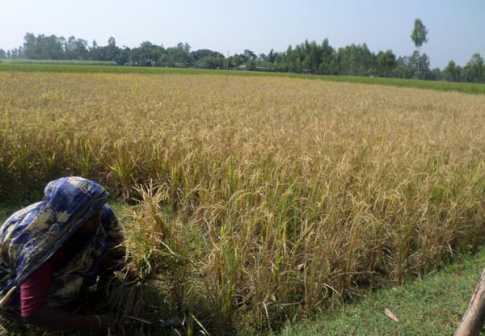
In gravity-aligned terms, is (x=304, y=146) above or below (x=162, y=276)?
above

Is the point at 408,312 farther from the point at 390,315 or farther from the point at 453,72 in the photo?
the point at 453,72

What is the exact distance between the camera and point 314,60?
218 ft

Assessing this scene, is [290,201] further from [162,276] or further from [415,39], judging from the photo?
[415,39]

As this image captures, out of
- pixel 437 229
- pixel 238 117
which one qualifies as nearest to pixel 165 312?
pixel 437 229

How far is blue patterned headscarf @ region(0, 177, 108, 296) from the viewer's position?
1.90 m

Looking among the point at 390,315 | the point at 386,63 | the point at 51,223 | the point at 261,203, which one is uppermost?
the point at 386,63

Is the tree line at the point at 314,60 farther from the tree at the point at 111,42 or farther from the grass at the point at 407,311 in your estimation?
the grass at the point at 407,311

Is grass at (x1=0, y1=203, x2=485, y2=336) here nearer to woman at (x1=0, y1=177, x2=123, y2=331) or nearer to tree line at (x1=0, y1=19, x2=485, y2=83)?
woman at (x1=0, y1=177, x2=123, y2=331)

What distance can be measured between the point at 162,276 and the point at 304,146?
105 inches

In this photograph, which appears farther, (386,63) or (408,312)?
(386,63)

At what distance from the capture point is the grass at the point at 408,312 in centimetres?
236

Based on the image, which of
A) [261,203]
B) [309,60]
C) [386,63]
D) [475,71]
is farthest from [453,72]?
[261,203]

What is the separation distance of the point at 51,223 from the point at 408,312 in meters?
2.17

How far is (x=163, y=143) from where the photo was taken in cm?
476
